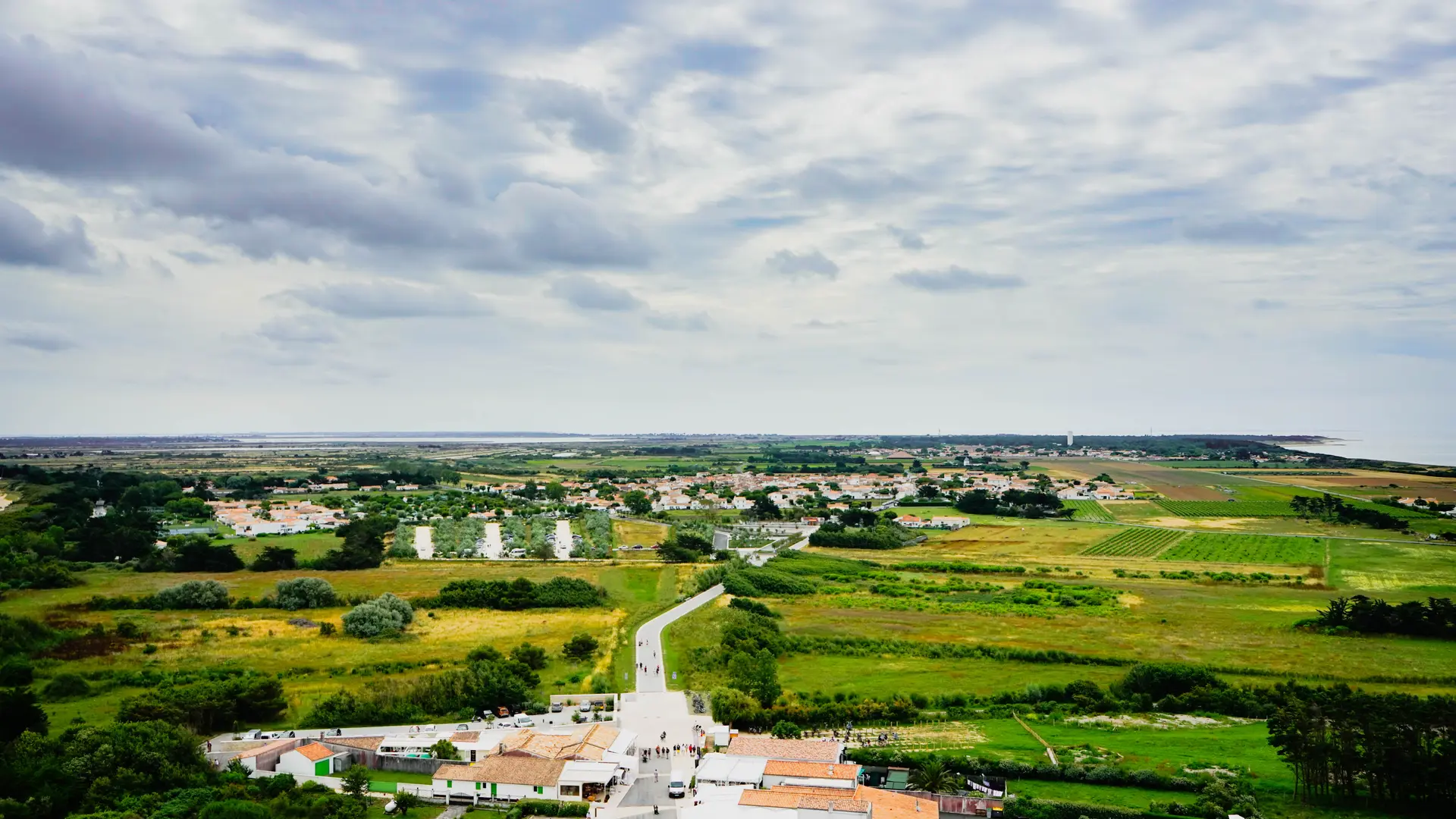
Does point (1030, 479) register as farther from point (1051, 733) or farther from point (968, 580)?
point (1051, 733)

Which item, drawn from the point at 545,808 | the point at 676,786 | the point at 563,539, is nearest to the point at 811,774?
the point at 676,786

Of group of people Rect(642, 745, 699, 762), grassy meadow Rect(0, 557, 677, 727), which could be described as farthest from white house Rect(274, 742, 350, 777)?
group of people Rect(642, 745, 699, 762)

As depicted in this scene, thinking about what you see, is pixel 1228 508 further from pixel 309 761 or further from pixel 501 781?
pixel 309 761

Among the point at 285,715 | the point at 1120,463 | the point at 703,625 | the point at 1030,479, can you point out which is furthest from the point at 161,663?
the point at 1120,463

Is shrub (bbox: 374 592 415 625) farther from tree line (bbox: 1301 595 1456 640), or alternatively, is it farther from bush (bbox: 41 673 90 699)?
tree line (bbox: 1301 595 1456 640)

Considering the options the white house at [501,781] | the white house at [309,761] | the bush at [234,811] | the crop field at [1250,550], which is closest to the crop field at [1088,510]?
the crop field at [1250,550]

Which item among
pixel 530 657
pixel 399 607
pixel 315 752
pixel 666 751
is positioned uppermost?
pixel 399 607

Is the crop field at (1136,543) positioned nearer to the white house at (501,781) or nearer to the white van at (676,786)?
the white van at (676,786)
